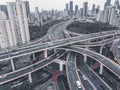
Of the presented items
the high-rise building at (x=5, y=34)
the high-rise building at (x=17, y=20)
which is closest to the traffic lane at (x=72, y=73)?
the high-rise building at (x=17, y=20)

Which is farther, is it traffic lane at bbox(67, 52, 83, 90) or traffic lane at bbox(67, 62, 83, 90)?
traffic lane at bbox(67, 52, 83, 90)

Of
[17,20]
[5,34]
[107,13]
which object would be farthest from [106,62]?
[107,13]

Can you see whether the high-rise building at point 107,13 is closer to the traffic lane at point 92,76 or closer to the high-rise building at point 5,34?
the traffic lane at point 92,76

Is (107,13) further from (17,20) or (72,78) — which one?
(72,78)

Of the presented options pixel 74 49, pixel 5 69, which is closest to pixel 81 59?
pixel 74 49

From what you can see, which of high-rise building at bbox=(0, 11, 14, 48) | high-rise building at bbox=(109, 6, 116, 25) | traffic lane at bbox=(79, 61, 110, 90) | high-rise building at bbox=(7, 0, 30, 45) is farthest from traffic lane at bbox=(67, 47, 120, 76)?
high-rise building at bbox=(109, 6, 116, 25)

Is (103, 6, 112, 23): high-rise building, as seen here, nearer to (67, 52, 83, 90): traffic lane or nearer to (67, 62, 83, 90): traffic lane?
(67, 52, 83, 90): traffic lane

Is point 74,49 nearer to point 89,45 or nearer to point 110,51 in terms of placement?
point 89,45
